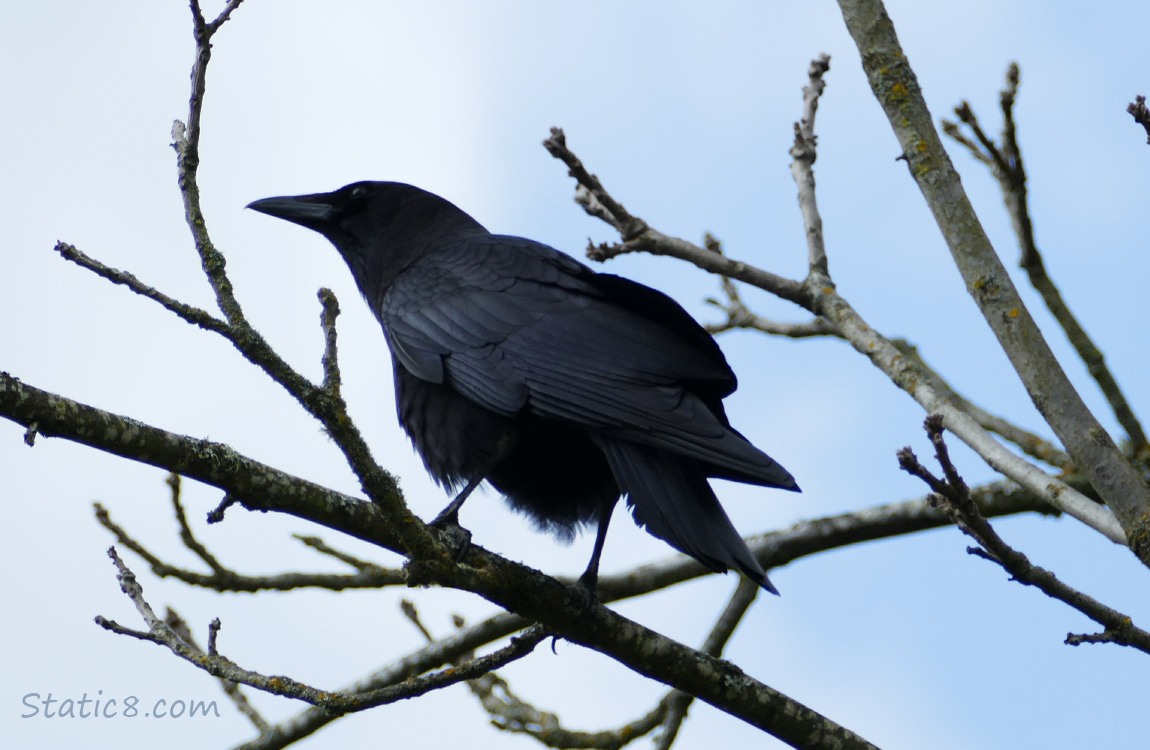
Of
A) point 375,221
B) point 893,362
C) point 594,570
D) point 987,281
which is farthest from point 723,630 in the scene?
point 375,221

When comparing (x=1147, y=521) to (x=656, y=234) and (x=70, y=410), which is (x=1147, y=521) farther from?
(x=70, y=410)

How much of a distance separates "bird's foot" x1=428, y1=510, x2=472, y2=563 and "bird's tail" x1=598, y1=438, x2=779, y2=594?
54 cm

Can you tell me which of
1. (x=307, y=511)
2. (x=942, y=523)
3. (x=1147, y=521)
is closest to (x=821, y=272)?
(x=942, y=523)

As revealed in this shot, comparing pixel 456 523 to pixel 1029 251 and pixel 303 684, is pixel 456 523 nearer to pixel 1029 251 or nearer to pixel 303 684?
pixel 303 684

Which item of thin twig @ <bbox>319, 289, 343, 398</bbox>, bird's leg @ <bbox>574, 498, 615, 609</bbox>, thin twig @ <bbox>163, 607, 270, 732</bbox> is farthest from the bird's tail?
thin twig @ <bbox>163, 607, 270, 732</bbox>

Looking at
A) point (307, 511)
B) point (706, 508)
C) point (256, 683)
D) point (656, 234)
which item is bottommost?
point (256, 683)

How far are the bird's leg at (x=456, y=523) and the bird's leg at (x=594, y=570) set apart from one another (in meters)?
0.38

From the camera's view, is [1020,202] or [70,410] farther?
[1020,202]

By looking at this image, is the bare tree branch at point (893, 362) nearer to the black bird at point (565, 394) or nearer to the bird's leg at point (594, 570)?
the black bird at point (565, 394)

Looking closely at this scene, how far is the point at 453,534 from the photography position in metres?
4.16

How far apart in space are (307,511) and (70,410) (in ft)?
2.14

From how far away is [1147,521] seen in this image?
3357 millimetres

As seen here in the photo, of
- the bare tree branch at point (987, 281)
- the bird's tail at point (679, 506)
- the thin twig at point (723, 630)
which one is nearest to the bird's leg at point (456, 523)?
the bird's tail at point (679, 506)

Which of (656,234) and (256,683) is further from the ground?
(656,234)
